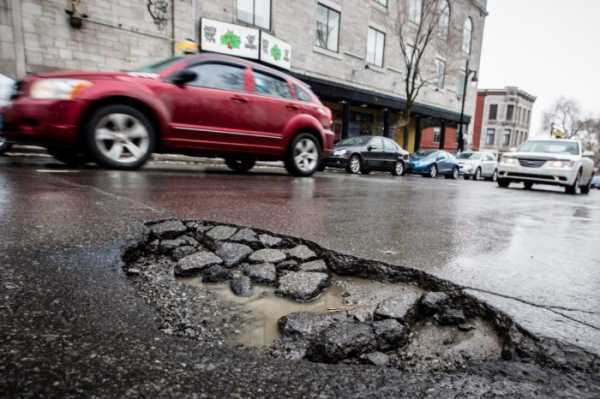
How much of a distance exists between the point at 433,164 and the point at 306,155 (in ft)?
37.7

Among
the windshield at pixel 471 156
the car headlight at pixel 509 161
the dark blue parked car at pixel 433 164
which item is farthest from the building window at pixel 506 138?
the car headlight at pixel 509 161

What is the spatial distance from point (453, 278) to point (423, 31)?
79.0 feet

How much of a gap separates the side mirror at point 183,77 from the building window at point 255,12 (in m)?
10.9

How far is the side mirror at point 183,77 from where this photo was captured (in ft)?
16.2

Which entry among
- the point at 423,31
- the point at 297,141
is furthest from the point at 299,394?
the point at 423,31

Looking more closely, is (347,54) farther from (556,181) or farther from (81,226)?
(81,226)

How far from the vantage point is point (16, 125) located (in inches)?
174

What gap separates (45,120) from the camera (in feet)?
14.2

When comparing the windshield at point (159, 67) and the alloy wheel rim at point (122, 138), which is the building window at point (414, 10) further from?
the alloy wheel rim at point (122, 138)

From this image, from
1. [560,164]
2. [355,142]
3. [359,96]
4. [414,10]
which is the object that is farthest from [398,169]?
[414,10]

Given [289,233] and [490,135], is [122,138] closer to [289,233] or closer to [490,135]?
[289,233]

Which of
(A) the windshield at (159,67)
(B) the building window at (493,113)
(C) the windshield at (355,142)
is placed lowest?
(C) the windshield at (355,142)

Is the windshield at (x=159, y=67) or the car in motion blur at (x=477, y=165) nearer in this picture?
the windshield at (x=159, y=67)

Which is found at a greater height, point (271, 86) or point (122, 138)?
point (271, 86)
